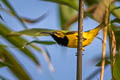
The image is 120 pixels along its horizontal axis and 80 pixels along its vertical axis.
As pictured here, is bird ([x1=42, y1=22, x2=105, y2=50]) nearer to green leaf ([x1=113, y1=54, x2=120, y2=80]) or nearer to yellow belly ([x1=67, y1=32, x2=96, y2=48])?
yellow belly ([x1=67, y1=32, x2=96, y2=48])

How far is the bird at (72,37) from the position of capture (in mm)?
854

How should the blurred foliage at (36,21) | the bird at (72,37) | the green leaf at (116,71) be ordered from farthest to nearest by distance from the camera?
the blurred foliage at (36,21) < the bird at (72,37) < the green leaf at (116,71)

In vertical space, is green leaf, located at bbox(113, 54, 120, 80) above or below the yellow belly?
below

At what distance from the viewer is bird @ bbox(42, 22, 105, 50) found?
2.80 ft

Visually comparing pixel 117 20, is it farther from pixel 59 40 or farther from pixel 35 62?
pixel 35 62

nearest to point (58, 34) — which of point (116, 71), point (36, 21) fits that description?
point (116, 71)

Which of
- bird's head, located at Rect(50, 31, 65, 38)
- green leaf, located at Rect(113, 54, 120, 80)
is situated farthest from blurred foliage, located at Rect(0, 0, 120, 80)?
green leaf, located at Rect(113, 54, 120, 80)

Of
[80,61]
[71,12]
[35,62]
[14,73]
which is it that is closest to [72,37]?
[80,61]

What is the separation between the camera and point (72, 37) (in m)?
0.91

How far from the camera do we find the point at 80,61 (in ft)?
1.98

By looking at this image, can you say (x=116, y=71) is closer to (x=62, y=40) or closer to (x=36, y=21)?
(x=62, y=40)

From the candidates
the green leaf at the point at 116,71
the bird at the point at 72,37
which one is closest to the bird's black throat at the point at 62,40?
the bird at the point at 72,37

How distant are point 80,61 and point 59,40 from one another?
0.36m

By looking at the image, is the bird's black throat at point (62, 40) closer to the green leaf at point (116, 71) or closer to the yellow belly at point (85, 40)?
the yellow belly at point (85, 40)
